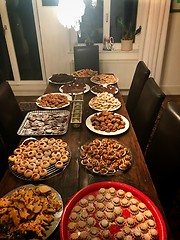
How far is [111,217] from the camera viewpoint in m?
0.89

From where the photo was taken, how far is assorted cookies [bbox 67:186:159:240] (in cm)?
82

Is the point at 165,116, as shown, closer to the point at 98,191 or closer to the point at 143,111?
the point at 143,111

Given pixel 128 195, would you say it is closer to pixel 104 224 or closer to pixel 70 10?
pixel 104 224

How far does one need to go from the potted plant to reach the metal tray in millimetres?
2278

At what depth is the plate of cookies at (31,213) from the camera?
81 centimetres

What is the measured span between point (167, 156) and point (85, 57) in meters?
1.99

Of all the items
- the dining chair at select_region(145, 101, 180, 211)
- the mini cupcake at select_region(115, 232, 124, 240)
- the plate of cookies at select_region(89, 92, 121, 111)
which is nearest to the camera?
the mini cupcake at select_region(115, 232, 124, 240)

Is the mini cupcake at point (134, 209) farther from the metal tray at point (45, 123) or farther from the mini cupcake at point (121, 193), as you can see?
the metal tray at point (45, 123)

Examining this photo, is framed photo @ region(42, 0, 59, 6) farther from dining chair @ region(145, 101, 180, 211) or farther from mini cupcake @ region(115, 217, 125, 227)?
mini cupcake @ region(115, 217, 125, 227)

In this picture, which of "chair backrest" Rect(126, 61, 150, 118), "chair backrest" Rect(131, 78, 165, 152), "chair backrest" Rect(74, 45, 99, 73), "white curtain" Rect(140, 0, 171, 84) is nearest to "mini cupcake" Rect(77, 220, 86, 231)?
"chair backrest" Rect(131, 78, 165, 152)

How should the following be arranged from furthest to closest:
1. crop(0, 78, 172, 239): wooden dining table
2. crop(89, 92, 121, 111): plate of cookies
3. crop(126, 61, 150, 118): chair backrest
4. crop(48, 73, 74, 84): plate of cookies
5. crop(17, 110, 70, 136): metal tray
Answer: crop(48, 73, 74, 84): plate of cookies
crop(126, 61, 150, 118): chair backrest
crop(89, 92, 121, 111): plate of cookies
crop(17, 110, 70, 136): metal tray
crop(0, 78, 172, 239): wooden dining table

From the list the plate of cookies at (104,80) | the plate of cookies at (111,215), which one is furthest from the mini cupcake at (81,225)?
the plate of cookies at (104,80)

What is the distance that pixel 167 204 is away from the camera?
128 centimetres

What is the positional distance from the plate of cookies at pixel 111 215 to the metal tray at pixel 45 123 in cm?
59
